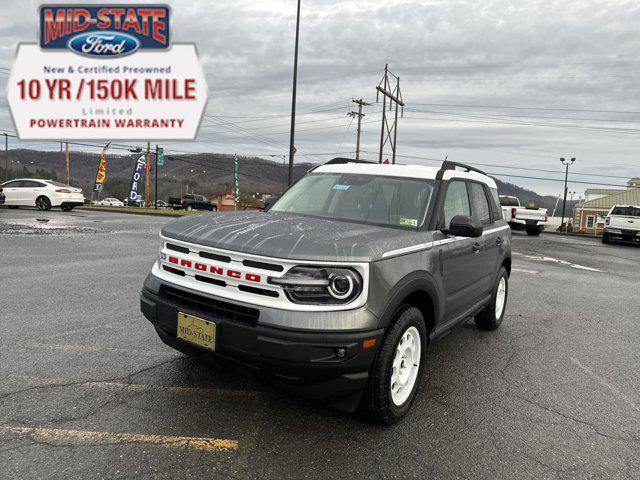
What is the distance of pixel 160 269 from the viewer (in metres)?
3.53

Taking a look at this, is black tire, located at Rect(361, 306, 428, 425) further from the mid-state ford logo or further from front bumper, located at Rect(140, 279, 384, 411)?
the mid-state ford logo

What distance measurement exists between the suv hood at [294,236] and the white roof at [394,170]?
30.6 inches

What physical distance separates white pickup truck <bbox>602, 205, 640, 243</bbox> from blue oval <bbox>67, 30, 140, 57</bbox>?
72.1 feet

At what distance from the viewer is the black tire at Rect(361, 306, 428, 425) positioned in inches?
118

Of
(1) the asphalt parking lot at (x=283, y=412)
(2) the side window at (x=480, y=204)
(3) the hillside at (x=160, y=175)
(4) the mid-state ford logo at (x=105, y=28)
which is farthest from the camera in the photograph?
(3) the hillside at (x=160, y=175)

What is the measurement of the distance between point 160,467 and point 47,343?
2.48 m

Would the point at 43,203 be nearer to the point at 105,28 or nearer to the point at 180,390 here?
the point at 105,28

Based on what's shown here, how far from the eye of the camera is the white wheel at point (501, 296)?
5.74 metres

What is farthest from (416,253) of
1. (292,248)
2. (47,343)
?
(47,343)

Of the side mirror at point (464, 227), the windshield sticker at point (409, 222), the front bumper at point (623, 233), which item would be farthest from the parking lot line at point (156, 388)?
the front bumper at point (623, 233)

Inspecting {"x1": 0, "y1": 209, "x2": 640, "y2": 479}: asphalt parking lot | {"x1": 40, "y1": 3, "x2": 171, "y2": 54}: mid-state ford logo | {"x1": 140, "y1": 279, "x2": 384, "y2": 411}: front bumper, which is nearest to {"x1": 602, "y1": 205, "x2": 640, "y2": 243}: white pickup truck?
{"x1": 0, "y1": 209, "x2": 640, "y2": 479}: asphalt parking lot

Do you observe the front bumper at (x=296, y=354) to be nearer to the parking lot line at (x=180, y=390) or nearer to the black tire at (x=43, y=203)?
the parking lot line at (x=180, y=390)

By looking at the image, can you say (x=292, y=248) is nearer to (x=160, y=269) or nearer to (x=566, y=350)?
(x=160, y=269)

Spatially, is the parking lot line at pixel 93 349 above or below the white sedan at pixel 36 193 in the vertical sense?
below
